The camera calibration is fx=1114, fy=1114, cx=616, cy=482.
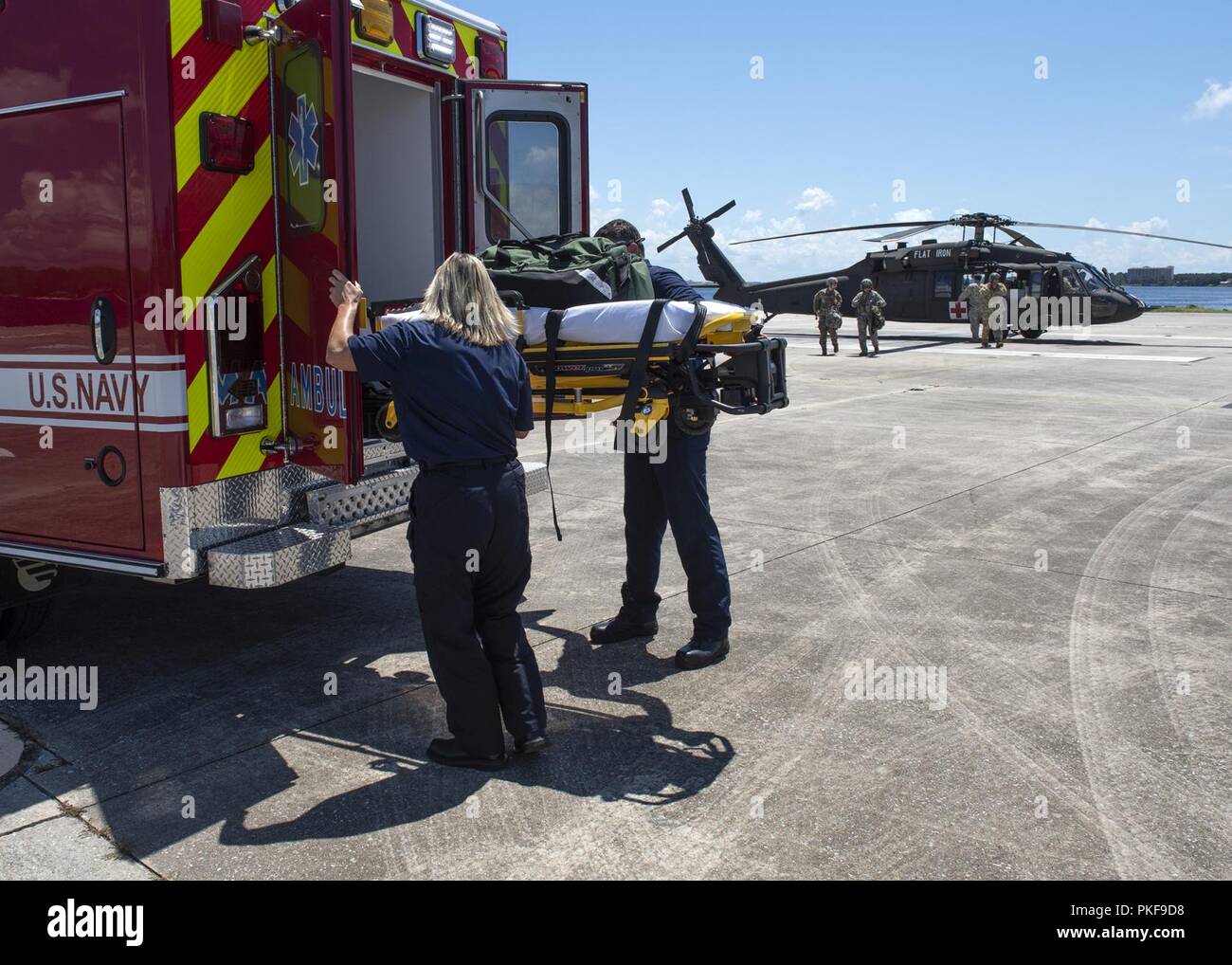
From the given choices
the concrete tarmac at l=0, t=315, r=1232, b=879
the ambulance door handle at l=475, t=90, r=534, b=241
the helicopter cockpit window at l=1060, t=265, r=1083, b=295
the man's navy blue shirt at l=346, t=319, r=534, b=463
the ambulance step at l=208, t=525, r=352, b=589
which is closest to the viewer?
the concrete tarmac at l=0, t=315, r=1232, b=879

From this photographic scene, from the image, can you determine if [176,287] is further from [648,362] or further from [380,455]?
[648,362]

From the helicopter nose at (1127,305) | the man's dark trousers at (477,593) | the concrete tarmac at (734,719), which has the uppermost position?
the helicopter nose at (1127,305)

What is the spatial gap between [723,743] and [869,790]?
25.2 inches

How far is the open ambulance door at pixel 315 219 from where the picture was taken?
430 centimetres

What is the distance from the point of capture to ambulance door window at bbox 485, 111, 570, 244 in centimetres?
636

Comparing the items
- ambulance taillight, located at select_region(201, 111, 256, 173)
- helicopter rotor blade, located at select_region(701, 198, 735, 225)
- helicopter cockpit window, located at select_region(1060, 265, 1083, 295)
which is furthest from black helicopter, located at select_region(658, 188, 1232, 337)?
ambulance taillight, located at select_region(201, 111, 256, 173)

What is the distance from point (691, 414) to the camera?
4926mm

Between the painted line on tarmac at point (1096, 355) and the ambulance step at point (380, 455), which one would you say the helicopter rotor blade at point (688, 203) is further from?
the ambulance step at point (380, 455)

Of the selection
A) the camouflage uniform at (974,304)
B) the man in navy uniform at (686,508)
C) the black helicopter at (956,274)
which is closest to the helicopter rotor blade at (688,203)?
the black helicopter at (956,274)

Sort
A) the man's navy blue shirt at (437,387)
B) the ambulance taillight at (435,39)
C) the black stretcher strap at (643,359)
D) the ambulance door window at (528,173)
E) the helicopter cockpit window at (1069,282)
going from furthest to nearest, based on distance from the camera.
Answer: the helicopter cockpit window at (1069,282) → the ambulance door window at (528,173) → the ambulance taillight at (435,39) → the black stretcher strap at (643,359) → the man's navy blue shirt at (437,387)

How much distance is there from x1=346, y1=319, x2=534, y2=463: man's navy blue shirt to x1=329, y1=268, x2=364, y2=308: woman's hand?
34 cm

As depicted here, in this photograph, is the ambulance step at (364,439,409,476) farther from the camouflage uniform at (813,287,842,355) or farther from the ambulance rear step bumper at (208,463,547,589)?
the camouflage uniform at (813,287,842,355)

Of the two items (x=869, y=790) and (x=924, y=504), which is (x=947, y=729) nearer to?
(x=869, y=790)

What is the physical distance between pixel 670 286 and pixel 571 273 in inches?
20.8
